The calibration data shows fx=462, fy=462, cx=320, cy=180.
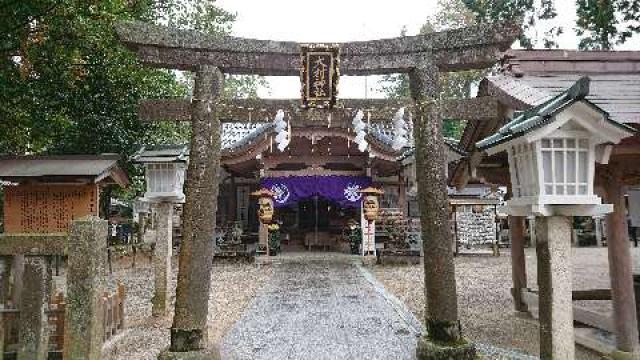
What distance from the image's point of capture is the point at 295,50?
21.2ft

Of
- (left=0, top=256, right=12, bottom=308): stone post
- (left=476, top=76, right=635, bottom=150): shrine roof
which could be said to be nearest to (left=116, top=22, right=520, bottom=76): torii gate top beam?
(left=476, top=76, right=635, bottom=150): shrine roof

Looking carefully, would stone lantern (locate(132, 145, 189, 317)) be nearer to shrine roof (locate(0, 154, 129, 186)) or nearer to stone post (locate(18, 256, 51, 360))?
shrine roof (locate(0, 154, 129, 186))

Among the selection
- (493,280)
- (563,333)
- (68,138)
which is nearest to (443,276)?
(563,333)

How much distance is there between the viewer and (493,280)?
519 inches

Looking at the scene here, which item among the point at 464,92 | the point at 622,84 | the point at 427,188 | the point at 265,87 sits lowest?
the point at 427,188

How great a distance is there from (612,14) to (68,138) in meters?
16.8

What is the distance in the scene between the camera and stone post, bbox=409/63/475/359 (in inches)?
228

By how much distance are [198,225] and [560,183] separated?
166 inches

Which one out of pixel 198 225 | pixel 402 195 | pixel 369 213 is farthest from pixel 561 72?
pixel 402 195

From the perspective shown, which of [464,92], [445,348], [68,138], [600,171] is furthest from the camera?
[464,92]

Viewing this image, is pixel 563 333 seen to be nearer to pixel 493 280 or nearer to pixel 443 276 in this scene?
pixel 443 276

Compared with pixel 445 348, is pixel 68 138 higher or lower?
higher

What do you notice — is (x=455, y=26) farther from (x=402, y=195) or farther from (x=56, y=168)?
(x=56, y=168)

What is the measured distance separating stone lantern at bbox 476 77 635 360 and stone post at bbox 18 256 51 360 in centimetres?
561
